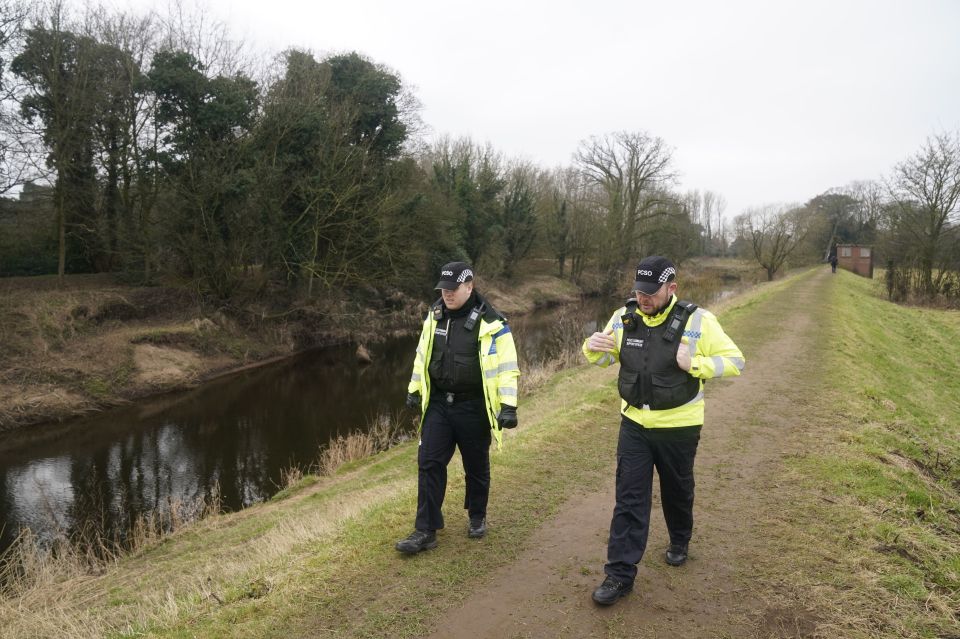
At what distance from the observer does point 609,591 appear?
12.6 feet

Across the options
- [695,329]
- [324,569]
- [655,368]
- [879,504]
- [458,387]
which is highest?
[695,329]

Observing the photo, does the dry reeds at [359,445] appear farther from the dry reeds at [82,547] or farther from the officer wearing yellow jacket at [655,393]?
the officer wearing yellow jacket at [655,393]

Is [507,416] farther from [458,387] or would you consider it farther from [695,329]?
[695,329]

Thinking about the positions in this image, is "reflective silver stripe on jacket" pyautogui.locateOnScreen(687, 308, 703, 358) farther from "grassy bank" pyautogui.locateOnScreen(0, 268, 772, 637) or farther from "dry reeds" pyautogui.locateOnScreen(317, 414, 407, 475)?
"dry reeds" pyautogui.locateOnScreen(317, 414, 407, 475)

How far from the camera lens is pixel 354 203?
26109 millimetres

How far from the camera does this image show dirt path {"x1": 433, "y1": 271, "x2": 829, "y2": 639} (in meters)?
3.67

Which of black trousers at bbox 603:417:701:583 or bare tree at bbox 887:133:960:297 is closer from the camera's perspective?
black trousers at bbox 603:417:701:583

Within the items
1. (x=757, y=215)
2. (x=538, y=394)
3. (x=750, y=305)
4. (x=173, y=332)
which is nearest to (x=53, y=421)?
(x=173, y=332)

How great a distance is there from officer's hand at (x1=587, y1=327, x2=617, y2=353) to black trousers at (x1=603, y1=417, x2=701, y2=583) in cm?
55

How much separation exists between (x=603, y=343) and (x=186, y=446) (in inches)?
523

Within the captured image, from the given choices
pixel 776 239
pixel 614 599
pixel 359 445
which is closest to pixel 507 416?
pixel 614 599

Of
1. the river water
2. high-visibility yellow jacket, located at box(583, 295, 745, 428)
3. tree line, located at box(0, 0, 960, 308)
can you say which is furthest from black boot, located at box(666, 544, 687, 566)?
tree line, located at box(0, 0, 960, 308)

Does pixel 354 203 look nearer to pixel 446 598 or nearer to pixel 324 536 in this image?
pixel 324 536

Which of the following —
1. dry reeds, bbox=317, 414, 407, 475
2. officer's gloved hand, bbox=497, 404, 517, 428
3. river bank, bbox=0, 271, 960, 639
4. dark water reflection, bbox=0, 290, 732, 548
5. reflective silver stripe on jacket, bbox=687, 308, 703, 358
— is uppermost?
reflective silver stripe on jacket, bbox=687, 308, 703, 358
